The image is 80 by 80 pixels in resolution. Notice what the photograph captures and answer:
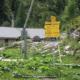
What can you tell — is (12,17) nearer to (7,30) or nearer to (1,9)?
(1,9)

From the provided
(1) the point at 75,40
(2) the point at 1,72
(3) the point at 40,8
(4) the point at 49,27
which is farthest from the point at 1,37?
(2) the point at 1,72

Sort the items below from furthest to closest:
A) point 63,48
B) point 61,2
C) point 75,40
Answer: point 61,2
point 63,48
point 75,40

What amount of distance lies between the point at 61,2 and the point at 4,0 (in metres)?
9.91

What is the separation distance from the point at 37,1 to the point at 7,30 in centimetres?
1543

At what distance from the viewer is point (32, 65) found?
2164 centimetres

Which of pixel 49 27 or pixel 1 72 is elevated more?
pixel 49 27

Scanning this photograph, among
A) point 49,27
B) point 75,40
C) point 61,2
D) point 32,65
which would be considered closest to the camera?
point 32,65

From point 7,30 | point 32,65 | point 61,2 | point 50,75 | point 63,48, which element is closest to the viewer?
point 50,75

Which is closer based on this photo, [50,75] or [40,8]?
[50,75]

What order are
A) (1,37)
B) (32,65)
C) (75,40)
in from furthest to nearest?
(1,37)
(75,40)
(32,65)

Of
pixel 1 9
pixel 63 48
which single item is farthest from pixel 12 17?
pixel 63 48

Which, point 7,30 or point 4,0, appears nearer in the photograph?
point 7,30

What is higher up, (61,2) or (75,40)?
(61,2)

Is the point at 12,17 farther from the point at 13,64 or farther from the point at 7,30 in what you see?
the point at 13,64
